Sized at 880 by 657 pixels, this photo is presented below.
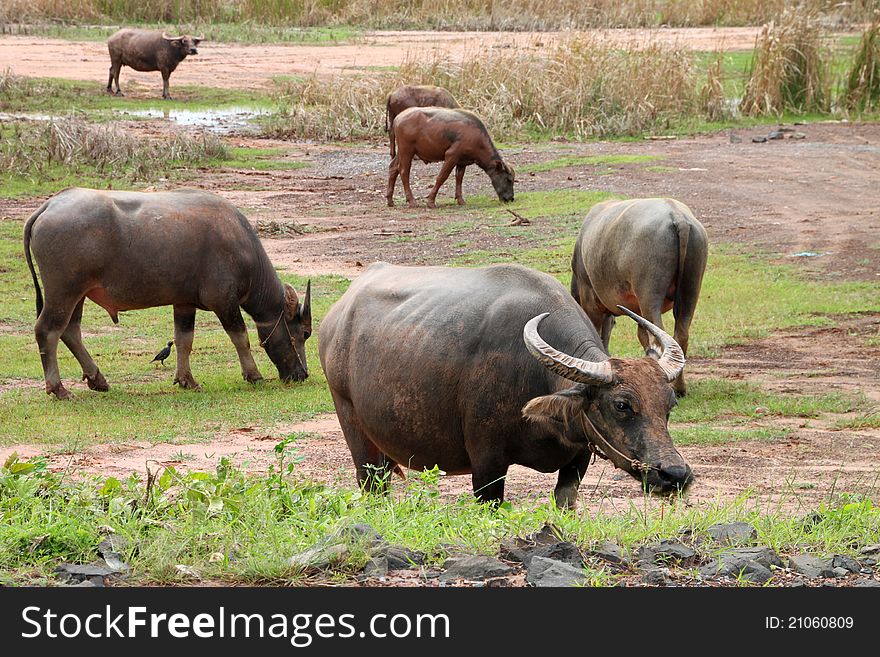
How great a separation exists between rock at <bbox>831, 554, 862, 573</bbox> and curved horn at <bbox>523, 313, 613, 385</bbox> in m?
1.56

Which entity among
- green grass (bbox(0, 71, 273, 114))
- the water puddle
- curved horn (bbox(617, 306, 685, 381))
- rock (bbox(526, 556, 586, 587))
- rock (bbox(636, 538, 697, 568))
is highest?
curved horn (bbox(617, 306, 685, 381))

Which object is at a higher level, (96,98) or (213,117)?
(96,98)

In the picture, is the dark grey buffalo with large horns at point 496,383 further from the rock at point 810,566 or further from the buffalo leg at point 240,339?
the buffalo leg at point 240,339

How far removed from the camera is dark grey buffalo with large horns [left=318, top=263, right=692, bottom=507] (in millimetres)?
6438

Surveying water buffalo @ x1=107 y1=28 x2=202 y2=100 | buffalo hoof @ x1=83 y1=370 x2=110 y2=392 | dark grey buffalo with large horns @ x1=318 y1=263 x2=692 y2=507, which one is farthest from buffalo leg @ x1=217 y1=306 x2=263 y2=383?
water buffalo @ x1=107 y1=28 x2=202 y2=100

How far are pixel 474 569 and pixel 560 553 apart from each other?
0.40 meters

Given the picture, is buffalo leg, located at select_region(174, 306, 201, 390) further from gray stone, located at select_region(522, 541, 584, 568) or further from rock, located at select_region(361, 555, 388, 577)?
gray stone, located at select_region(522, 541, 584, 568)

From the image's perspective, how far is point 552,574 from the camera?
15.8ft

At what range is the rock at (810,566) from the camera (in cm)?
513

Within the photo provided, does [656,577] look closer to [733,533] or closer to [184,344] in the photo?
[733,533]

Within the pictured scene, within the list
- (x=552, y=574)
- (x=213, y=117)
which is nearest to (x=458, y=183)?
(x=213, y=117)

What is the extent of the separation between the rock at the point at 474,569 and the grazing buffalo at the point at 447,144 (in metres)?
15.8

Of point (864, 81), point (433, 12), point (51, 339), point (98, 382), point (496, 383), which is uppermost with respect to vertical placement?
point (433, 12)
